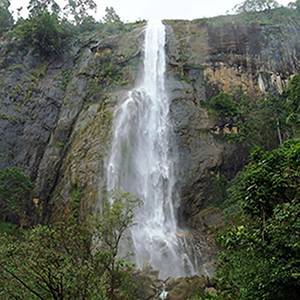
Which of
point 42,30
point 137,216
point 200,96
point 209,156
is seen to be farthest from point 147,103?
point 42,30

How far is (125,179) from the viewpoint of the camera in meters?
20.1

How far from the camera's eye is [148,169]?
838 inches

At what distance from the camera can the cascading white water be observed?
1703 cm

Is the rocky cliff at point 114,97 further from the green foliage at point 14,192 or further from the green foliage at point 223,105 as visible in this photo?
the green foliage at point 14,192

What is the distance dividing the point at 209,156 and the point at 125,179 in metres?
6.92

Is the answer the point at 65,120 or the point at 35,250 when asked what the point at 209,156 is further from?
the point at 35,250

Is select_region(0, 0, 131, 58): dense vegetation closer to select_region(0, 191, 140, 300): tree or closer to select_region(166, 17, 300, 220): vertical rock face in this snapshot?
select_region(166, 17, 300, 220): vertical rock face

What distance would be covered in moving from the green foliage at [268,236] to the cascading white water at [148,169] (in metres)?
9.25

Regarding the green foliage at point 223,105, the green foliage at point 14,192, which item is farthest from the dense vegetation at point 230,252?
the green foliage at point 223,105

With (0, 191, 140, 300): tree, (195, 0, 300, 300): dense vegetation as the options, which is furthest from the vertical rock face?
(0, 191, 140, 300): tree

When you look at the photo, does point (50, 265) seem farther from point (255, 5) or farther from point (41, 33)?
point (255, 5)

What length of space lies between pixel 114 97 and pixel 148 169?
270 inches

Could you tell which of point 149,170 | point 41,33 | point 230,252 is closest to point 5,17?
point 41,33

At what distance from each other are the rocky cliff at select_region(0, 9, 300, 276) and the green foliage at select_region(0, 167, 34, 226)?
1486 millimetres
